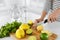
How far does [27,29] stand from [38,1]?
3.58ft

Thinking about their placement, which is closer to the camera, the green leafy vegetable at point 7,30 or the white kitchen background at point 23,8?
the green leafy vegetable at point 7,30

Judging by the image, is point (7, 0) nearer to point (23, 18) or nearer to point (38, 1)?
point (23, 18)

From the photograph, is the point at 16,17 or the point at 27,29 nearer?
the point at 27,29

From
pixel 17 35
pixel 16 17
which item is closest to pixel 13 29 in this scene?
pixel 17 35

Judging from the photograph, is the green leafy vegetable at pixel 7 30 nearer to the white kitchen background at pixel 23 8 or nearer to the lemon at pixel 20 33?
the lemon at pixel 20 33

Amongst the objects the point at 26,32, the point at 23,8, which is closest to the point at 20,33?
the point at 26,32

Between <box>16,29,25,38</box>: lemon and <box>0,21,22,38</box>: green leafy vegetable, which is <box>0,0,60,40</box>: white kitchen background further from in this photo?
<box>16,29,25,38</box>: lemon

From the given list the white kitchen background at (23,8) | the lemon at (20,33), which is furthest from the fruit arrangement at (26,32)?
the white kitchen background at (23,8)

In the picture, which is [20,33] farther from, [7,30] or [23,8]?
[23,8]

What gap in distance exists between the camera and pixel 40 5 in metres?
2.01

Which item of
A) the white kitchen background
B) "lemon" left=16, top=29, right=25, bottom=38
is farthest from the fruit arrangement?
the white kitchen background

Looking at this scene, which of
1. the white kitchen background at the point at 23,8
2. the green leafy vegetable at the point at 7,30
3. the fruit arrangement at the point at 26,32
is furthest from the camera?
the white kitchen background at the point at 23,8

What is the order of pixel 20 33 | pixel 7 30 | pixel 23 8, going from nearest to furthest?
pixel 20 33 < pixel 7 30 < pixel 23 8

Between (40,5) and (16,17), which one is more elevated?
(40,5)
